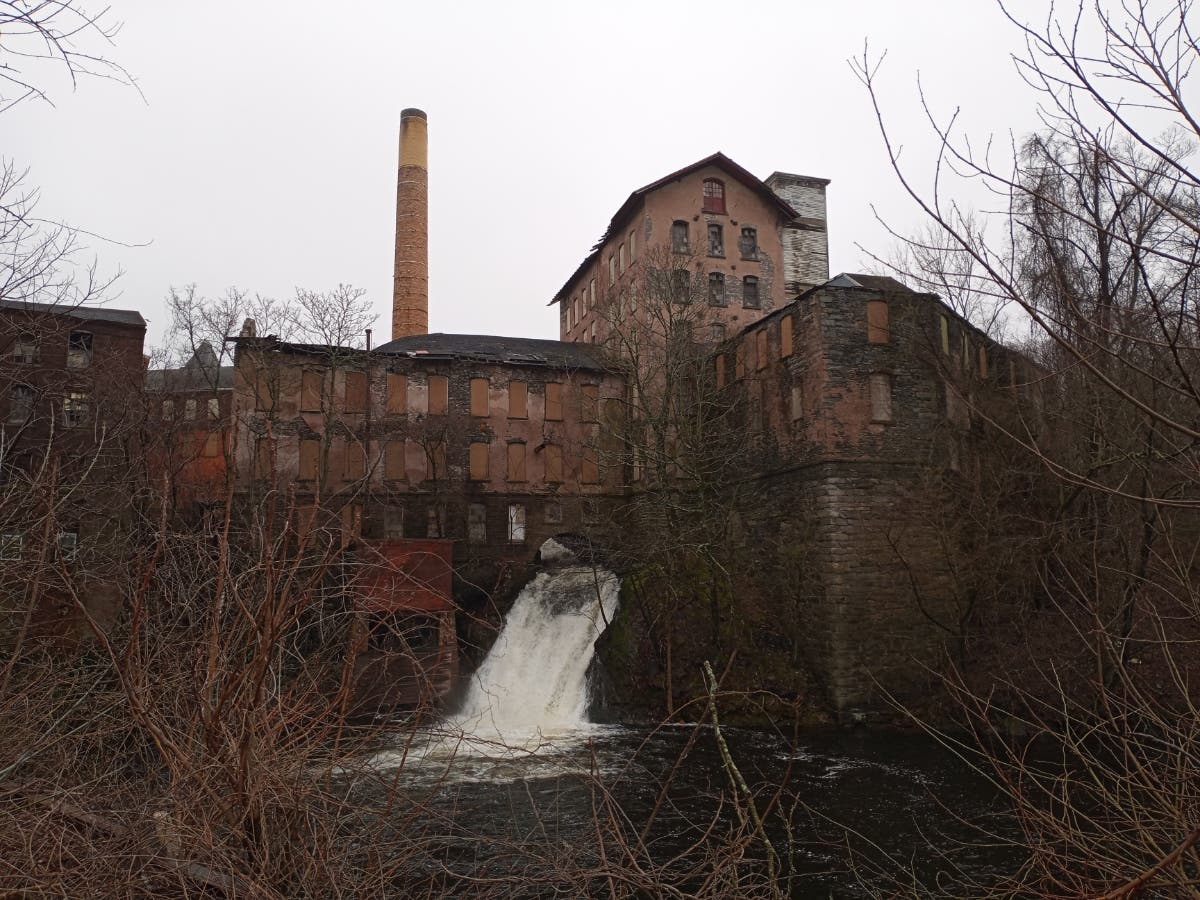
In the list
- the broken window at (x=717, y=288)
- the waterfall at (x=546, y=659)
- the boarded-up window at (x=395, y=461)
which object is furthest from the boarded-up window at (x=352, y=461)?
the broken window at (x=717, y=288)

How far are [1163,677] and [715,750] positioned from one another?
25.6ft

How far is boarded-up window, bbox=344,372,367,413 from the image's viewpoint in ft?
95.3

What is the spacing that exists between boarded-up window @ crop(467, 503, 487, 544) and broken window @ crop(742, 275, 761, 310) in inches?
530

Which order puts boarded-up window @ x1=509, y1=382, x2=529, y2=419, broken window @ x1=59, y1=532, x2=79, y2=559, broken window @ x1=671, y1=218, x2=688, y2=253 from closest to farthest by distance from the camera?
broken window @ x1=59, y1=532, x2=79, y2=559
boarded-up window @ x1=509, y1=382, x2=529, y2=419
broken window @ x1=671, y1=218, x2=688, y2=253

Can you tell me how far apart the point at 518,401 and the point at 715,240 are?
10.8m

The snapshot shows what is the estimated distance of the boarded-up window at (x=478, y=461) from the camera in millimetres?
30062

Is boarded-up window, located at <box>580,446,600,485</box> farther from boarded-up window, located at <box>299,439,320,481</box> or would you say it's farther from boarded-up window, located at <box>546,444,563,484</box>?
boarded-up window, located at <box>299,439,320,481</box>

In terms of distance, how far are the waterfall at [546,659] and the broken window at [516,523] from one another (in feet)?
15.5

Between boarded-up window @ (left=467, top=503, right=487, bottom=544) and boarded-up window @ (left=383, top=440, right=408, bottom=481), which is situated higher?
boarded-up window @ (left=383, top=440, right=408, bottom=481)

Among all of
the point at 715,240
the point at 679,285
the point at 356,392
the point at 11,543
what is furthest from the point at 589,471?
the point at 11,543

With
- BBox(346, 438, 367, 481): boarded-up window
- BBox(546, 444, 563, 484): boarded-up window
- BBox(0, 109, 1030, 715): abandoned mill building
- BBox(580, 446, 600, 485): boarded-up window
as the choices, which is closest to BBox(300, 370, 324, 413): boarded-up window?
BBox(0, 109, 1030, 715): abandoned mill building

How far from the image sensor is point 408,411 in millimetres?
29547

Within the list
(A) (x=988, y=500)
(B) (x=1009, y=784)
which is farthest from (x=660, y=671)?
(B) (x=1009, y=784)

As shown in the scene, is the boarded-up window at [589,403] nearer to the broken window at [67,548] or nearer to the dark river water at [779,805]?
the dark river water at [779,805]
